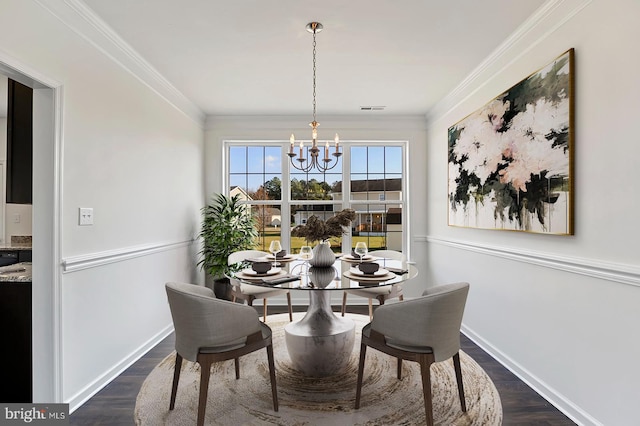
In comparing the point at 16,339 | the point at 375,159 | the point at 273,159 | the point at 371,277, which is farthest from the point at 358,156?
the point at 16,339

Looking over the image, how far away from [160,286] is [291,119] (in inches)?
102

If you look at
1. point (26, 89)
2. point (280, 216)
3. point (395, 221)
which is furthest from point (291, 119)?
point (26, 89)

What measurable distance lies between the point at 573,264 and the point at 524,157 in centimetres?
83

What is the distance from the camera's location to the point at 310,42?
2.72m

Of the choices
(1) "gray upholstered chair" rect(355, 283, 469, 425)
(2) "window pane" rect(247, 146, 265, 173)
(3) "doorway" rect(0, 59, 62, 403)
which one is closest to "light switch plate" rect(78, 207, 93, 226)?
(3) "doorway" rect(0, 59, 62, 403)

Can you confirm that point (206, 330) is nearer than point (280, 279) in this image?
Yes

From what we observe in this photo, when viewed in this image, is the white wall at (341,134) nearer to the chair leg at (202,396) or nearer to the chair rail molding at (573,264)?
the chair rail molding at (573,264)

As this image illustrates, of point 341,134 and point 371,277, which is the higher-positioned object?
point 341,134

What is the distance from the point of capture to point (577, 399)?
2086 millimetres

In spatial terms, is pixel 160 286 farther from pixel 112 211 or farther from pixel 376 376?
pixel 376 376

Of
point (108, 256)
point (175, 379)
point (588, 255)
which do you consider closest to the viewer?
point (588, 255)

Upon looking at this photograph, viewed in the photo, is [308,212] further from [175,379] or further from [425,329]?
[425,329]

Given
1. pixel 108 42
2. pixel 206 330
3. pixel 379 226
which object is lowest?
pixel 206 330

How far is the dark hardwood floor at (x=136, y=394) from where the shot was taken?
2.10m
